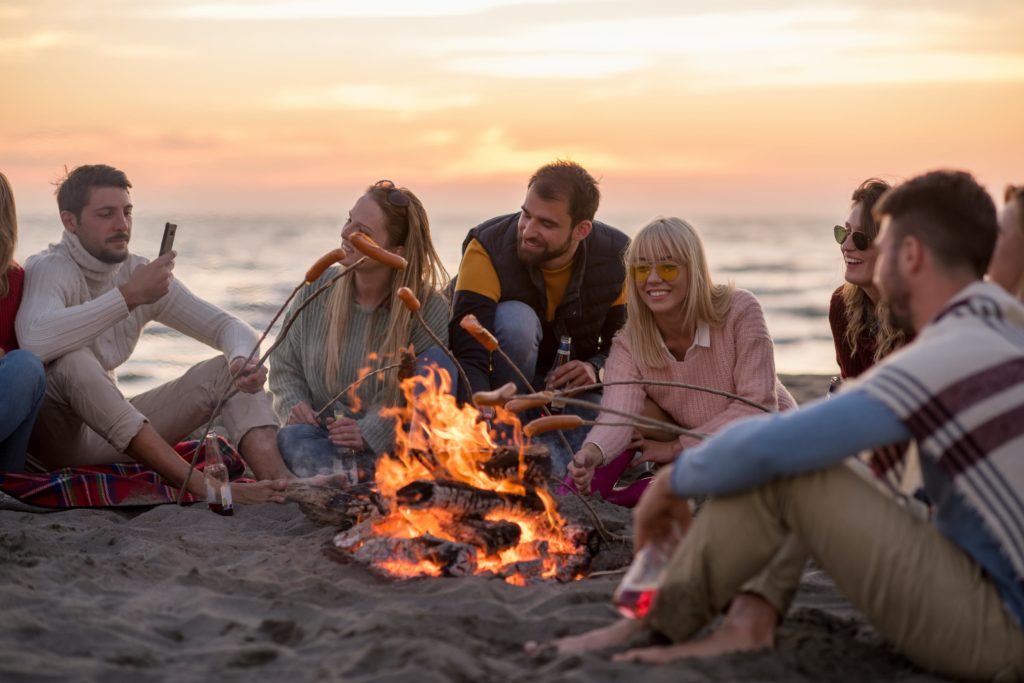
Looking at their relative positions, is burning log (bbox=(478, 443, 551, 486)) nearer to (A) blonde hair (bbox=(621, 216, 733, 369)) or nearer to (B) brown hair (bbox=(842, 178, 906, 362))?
(A) blonde hair (bbox=(621, 216, 733, 369))

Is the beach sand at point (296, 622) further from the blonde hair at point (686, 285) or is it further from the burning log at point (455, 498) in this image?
the blonde hair at point (686, 285)

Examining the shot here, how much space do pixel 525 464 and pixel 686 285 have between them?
4.74 feet

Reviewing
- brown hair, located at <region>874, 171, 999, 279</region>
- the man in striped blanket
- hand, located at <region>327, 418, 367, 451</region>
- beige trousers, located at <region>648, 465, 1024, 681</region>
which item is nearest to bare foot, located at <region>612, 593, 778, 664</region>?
the man in striped blanket

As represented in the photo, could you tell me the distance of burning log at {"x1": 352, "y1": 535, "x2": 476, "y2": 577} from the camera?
4570 millimetres

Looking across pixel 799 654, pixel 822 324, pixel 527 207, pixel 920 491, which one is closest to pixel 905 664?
pixel 799 654

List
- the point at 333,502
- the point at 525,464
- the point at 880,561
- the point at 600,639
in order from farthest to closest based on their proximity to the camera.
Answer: the point at 333,502 → the point at 525,464 → the point at 600,639 → the point at 880,561

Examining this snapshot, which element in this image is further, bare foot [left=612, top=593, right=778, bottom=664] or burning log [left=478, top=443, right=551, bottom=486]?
burning log [left=478, top=443, right=551, bottom=486]

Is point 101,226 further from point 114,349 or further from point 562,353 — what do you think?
point 562,353

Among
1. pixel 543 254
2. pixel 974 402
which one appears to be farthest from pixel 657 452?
pixel 974 402

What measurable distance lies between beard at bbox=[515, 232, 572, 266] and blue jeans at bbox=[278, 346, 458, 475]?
2.50 feet

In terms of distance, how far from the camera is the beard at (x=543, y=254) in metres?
6.69

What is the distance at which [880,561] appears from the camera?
3107mm

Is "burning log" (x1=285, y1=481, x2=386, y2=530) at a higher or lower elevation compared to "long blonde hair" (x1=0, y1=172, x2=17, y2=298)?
lower

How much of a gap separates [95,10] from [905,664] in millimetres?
23828
